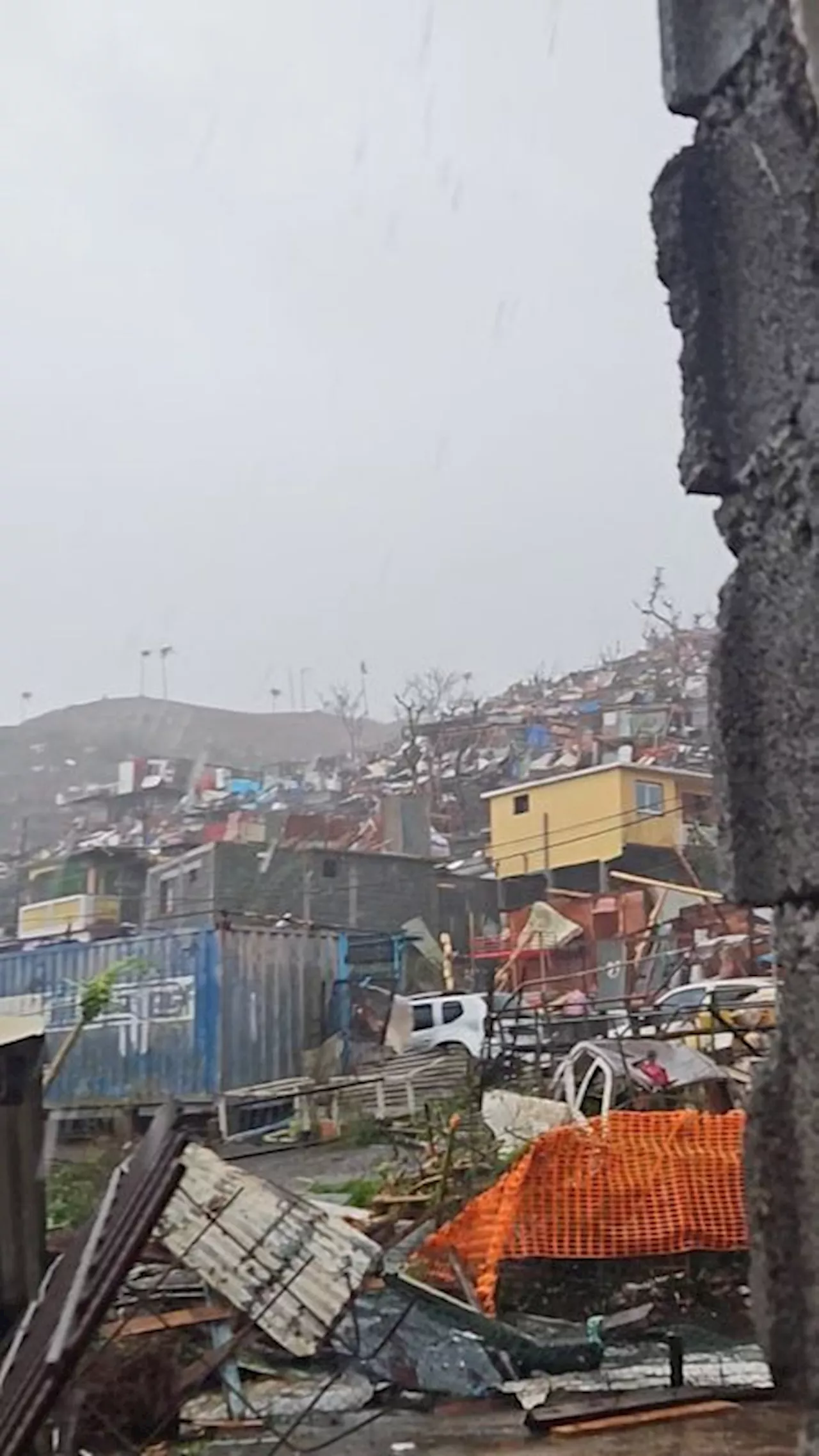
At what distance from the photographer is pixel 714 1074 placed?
11.4 metres

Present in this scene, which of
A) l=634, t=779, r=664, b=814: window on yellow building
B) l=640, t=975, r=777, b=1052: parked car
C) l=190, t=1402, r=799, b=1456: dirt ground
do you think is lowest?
l=190, t=1402, r=799, b=1456: dirt ground

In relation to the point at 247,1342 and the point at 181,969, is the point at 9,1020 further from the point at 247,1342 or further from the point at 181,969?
the point at 181,969

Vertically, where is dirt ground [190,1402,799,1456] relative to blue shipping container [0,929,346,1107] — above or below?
below

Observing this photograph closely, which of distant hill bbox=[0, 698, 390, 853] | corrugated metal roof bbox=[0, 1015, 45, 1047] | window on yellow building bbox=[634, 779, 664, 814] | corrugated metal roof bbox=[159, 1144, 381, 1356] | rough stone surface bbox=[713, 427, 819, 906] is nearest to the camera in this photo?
rough stone surface bbox=[713, 427, 819, 906]

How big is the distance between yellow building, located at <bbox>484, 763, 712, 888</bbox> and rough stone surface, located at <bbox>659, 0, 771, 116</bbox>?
2341 centimetres

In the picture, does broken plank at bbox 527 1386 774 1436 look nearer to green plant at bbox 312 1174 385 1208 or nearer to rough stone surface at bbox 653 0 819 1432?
green plant at bbox 312 1174 385 1208

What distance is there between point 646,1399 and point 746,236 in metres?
5.98

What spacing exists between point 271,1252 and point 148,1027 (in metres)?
10.8

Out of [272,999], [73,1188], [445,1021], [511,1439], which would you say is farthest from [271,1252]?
[445,1021]

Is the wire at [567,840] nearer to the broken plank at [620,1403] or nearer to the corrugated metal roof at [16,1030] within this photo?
the broken plank at [620,1403]

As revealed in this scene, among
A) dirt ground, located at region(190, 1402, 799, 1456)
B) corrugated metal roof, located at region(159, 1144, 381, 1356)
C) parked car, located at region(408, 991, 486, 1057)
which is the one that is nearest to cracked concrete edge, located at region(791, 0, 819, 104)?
dirt ground, located at region(190, 1402, 799, 1456)

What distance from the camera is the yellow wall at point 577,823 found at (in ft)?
88.7

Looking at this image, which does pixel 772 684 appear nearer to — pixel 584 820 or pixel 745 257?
pixel 745 257

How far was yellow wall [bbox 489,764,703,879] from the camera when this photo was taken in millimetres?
27031
